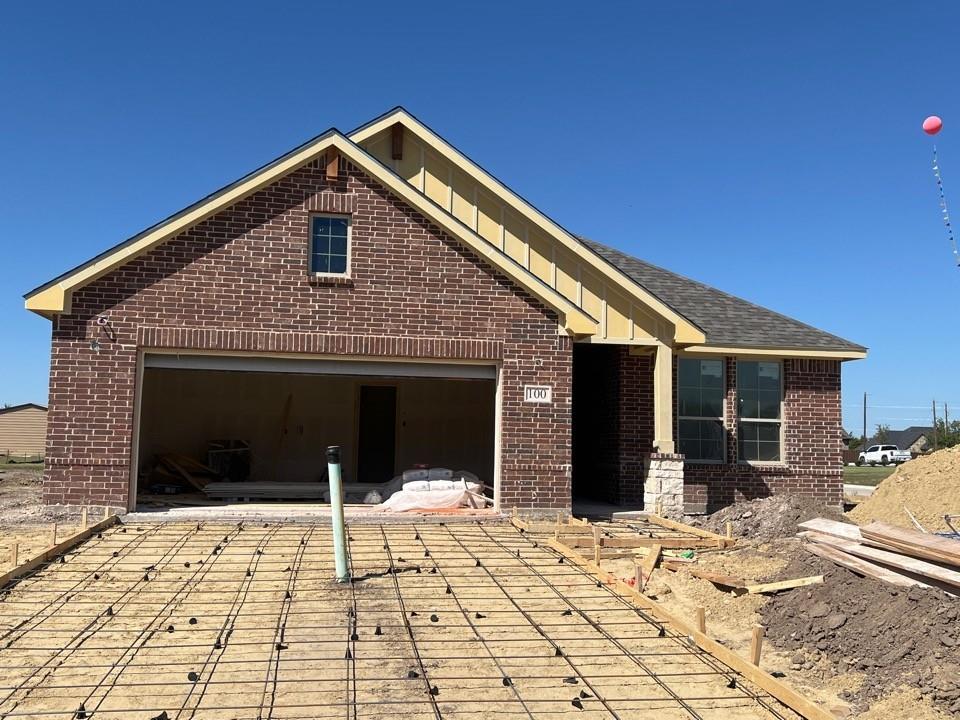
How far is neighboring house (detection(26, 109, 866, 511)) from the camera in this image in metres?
12.3

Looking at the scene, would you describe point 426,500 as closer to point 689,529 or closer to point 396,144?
point 689,529

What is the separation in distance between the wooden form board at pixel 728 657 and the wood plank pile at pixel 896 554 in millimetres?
1917

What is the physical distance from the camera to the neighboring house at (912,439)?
2860 inches

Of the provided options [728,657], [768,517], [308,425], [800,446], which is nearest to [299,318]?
[308,425]

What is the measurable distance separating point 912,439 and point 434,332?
7914cm

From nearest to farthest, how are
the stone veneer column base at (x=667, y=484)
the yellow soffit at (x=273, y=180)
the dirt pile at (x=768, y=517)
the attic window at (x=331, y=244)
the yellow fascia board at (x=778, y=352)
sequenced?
the yellow soffit at (x=273, y=180), the dirt pile at (x=768, y=517), the attic window at (x=331, y=244), the stone veneer column base at (x=667, y=484), the yellow fascia board at (x=778, y=352)

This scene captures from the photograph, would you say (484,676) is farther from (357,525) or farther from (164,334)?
(164,334)

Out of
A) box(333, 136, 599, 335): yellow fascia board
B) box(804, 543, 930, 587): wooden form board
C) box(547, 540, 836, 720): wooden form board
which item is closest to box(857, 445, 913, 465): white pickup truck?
box(333, 136, 599, 335): yellow fascia board

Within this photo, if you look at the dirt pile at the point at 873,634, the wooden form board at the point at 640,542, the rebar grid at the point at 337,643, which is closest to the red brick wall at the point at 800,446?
the wooden form board at the point at 640,542

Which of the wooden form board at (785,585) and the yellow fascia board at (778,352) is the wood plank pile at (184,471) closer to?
the yellow fascia board at (778,352)

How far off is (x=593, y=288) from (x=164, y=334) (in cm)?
742

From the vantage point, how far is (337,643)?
6520 mm

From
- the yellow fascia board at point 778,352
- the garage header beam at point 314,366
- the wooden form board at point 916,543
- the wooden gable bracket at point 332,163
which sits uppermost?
the wooden gable bracket at point 332,163

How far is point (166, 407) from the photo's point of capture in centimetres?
1794
